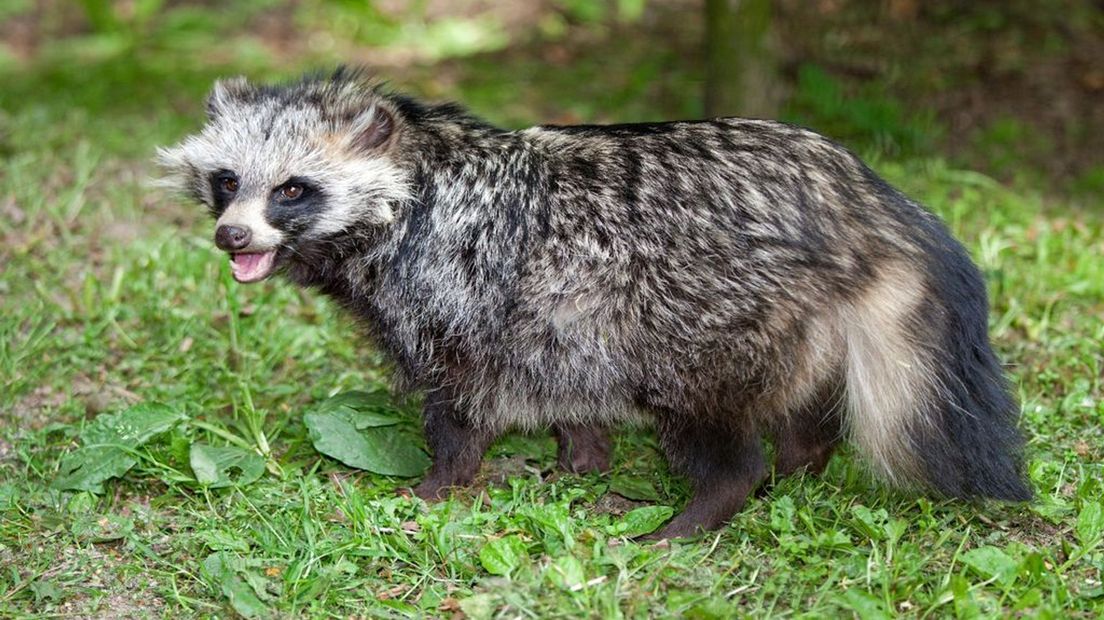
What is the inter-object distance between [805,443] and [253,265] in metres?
1.99

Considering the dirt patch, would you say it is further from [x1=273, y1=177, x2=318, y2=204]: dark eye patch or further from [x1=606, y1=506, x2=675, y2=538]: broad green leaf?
[x1=606, y1=506, x2=675, y2=538]: broad green leaf

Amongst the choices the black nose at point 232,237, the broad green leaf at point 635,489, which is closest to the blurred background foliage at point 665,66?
the broad green leaf at point 635,489

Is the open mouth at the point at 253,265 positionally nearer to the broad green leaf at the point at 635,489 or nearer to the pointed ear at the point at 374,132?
the pointed ear at the point at 374,132

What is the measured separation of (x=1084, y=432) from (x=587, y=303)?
2.00 meters

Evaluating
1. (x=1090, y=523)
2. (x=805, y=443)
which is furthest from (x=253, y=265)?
(x=1090, y=523)

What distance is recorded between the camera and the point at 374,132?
4508mm

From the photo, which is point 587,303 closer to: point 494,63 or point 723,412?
point 723,412

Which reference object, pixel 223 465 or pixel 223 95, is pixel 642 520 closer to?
pixel 223 465

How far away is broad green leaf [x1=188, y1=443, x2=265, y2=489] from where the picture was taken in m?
4.56

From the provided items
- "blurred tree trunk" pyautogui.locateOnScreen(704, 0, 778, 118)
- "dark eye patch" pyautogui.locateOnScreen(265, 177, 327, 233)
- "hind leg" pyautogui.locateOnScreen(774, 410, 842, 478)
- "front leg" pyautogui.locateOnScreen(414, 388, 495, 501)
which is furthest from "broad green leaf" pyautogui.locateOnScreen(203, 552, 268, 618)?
"blurred tree trunk" pyautogui.locateOnScreen(704, 0, 778, 118)

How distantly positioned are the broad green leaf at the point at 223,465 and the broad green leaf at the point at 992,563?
7.90 ft

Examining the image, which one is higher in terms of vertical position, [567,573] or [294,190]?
[294,190]

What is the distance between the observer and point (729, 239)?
4.05m

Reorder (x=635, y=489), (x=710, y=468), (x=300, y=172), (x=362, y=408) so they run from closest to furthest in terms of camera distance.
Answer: (x=710, y=468), (x=300, y=172), (x=635, y=489), (x=362, y=408)
